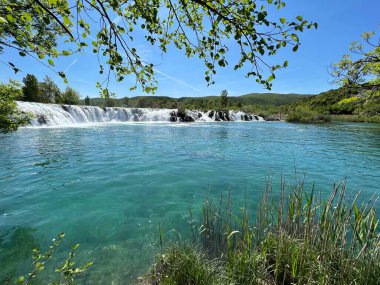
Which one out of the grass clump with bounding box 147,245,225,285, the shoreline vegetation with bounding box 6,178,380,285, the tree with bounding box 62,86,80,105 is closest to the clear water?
the grass clump with bounding box 147,245,225,285

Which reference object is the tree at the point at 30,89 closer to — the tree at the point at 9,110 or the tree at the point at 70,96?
the tree at the point at 70,96

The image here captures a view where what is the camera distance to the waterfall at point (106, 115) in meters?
32.5

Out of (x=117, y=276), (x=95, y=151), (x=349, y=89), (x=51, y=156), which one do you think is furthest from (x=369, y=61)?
(x=51, y=156)

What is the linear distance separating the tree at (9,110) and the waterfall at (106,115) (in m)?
21.8

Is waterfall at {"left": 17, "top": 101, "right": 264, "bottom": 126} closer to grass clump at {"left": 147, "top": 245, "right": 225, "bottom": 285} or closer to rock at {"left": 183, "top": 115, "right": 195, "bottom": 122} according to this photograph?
rock at {"left": 183, "top": 115, "right": 195, "bottom": 122}

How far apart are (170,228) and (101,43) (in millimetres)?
4573

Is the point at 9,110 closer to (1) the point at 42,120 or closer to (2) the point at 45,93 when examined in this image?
(1) the point at 42,120

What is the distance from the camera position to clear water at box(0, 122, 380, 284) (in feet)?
15.1

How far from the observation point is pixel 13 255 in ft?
14.4

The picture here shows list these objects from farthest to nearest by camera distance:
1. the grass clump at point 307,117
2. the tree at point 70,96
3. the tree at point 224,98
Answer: the tree at point 224,98
the tree at point 70,96
the grass clump at point 307,117

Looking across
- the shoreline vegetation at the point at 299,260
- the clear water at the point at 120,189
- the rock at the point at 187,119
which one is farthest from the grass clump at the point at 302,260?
the rock at the point at 187,119

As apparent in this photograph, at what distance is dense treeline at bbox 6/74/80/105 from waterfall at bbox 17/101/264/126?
13799 mm

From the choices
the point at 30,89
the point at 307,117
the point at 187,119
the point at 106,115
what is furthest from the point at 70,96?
the point at 307,117

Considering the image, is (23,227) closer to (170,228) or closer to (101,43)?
(170,228)
